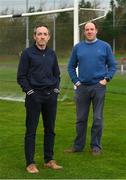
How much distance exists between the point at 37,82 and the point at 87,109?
5.37 feet

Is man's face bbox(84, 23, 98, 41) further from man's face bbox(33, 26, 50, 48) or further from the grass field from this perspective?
the grass field

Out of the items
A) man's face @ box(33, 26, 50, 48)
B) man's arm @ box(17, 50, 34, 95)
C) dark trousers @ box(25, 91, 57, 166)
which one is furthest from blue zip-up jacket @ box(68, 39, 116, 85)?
man's arm @ box(17, 50, 34, 95)

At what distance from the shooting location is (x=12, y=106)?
51.9 feet

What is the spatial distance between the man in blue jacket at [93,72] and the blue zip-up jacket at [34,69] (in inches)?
47.9

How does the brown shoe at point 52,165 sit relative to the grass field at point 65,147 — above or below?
above

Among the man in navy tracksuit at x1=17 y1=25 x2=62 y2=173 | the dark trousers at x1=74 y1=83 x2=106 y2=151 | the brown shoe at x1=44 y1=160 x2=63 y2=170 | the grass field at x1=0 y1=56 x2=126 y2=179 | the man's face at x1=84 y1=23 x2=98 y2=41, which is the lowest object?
the grass field at x1=0 y1=56 x2=126 y2=179

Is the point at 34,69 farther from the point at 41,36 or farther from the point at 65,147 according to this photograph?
the point at 65,147

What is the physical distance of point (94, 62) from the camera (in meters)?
8.87

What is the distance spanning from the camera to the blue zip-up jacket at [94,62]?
349 inches

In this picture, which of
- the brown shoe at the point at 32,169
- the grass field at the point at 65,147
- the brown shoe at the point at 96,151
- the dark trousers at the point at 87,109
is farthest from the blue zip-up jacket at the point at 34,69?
the brown shoe at the point at 96,151

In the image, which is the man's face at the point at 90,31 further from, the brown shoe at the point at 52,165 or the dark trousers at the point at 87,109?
the brown shoe at the point at 52,165

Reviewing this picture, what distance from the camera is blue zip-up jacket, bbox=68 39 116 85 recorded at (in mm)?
8867

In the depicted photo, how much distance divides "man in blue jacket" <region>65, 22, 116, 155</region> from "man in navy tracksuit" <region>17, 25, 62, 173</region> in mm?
1089

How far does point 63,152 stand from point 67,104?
6962 millimetres
